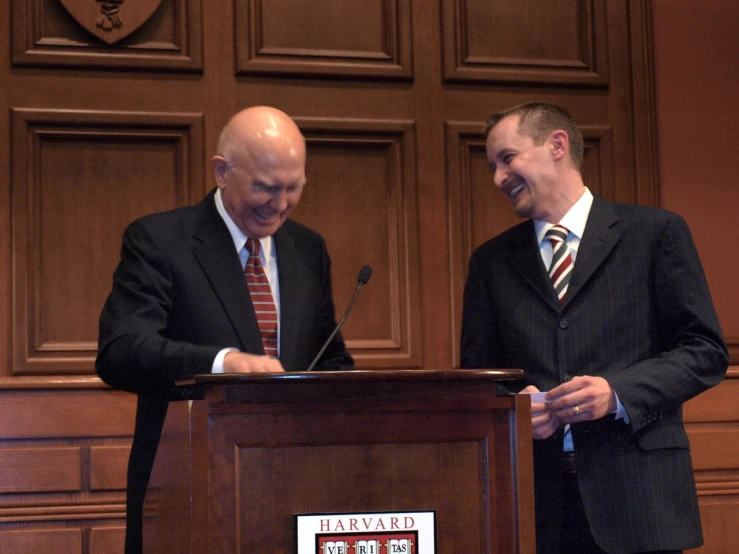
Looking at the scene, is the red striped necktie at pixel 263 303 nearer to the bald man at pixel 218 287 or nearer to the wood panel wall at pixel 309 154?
the bald man at pixel 218 287

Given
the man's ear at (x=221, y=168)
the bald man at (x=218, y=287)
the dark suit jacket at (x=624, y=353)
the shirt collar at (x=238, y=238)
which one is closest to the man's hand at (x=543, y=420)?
the dark suit jacket at (x=624, y=353)

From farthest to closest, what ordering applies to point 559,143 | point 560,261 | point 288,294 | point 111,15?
point 111,15, point 559,143, point 560,261, point 288,294

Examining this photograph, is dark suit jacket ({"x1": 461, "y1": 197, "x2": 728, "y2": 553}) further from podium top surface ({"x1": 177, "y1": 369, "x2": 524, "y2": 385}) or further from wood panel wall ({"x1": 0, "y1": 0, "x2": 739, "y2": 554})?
wood panel wall ({"x1": 0, "y1": 0, "x2": 739, "y2": 554})

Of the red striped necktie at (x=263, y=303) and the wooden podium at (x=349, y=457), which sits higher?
the red striped necktie at (x=263, y=303)

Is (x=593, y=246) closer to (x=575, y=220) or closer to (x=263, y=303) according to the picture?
(x=575, y=220)

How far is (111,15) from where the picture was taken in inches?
143

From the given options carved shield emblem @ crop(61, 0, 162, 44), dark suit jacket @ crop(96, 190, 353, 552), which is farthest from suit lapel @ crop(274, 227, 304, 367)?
carved shield emblem @ crop(61, 0, 162, 44)

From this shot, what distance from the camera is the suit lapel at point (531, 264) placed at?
2.47 metres

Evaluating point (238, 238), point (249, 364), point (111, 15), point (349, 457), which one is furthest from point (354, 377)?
point (111, 15)

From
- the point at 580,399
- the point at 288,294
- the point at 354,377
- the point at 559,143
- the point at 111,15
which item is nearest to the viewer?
the point at 354,377

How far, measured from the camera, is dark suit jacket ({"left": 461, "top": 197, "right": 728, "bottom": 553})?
228 cm

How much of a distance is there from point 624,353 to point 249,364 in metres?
1.00

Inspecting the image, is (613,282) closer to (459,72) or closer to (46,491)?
(459,72)

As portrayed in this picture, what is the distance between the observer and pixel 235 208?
2.48 m
